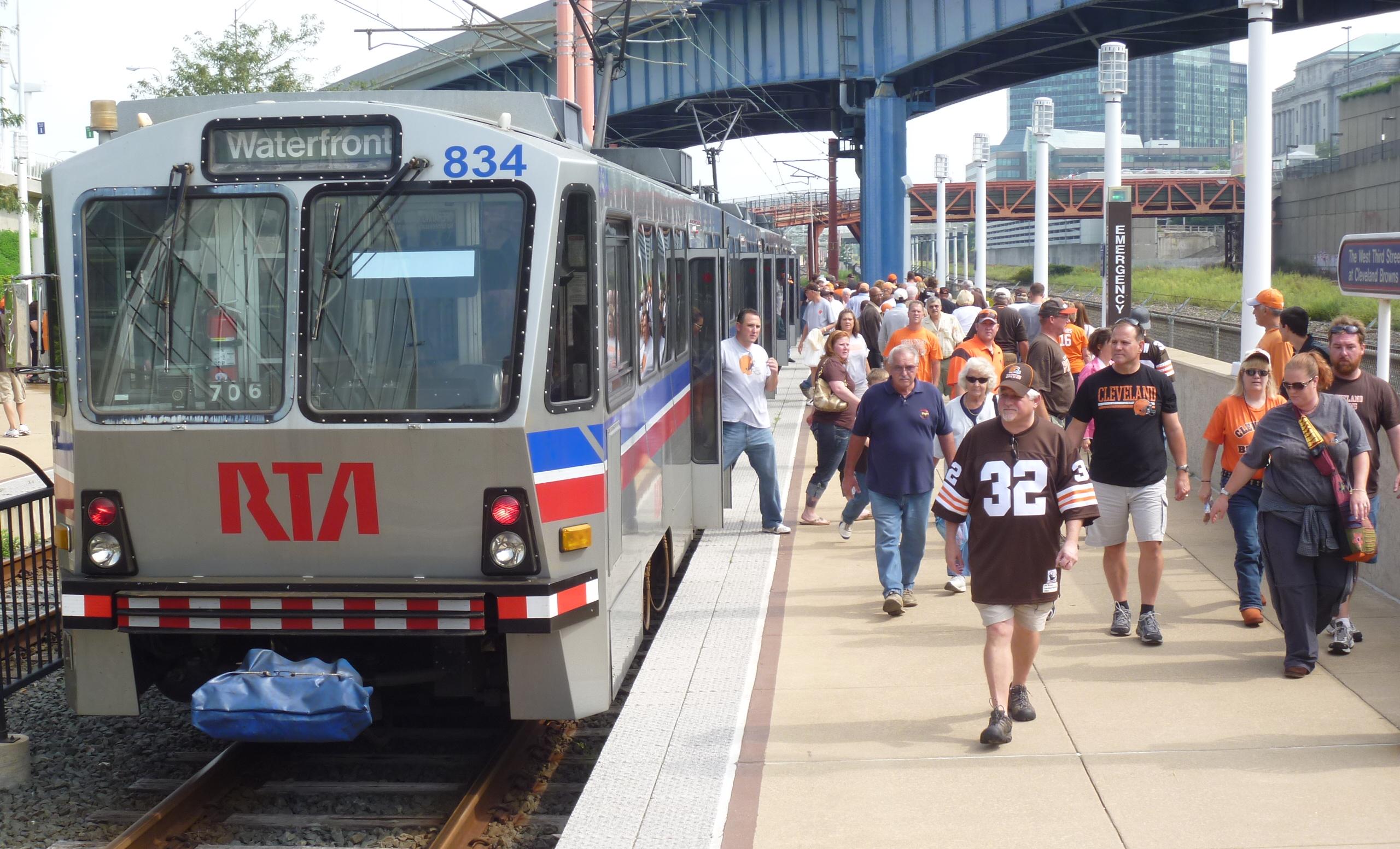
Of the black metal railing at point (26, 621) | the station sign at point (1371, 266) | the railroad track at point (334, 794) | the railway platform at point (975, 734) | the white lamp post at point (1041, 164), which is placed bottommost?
the railroad track at point (334, 794)

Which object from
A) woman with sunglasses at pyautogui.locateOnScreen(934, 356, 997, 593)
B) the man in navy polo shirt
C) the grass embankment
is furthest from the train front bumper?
the grass embankment

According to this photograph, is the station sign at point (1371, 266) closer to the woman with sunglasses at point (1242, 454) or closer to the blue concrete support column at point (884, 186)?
the woman with sunglasses at point (1242, 454)

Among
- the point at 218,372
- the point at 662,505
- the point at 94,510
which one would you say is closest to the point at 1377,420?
the point at 662,505

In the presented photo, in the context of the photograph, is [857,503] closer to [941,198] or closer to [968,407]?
[968,407]

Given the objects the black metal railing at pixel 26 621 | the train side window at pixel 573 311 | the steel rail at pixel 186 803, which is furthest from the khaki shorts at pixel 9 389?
the train side window at pixel 573 311

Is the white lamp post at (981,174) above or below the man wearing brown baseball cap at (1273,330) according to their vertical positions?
above

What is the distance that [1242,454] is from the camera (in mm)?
8109

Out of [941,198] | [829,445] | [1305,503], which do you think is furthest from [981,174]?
[1305,503]

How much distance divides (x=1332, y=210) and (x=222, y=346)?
67.1 meters

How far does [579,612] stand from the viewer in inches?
245

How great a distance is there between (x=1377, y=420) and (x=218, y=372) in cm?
576

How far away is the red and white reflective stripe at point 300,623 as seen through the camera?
19.7 ft

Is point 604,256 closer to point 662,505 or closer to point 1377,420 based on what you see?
point 662,505

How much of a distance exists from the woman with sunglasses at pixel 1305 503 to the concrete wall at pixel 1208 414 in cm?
179
